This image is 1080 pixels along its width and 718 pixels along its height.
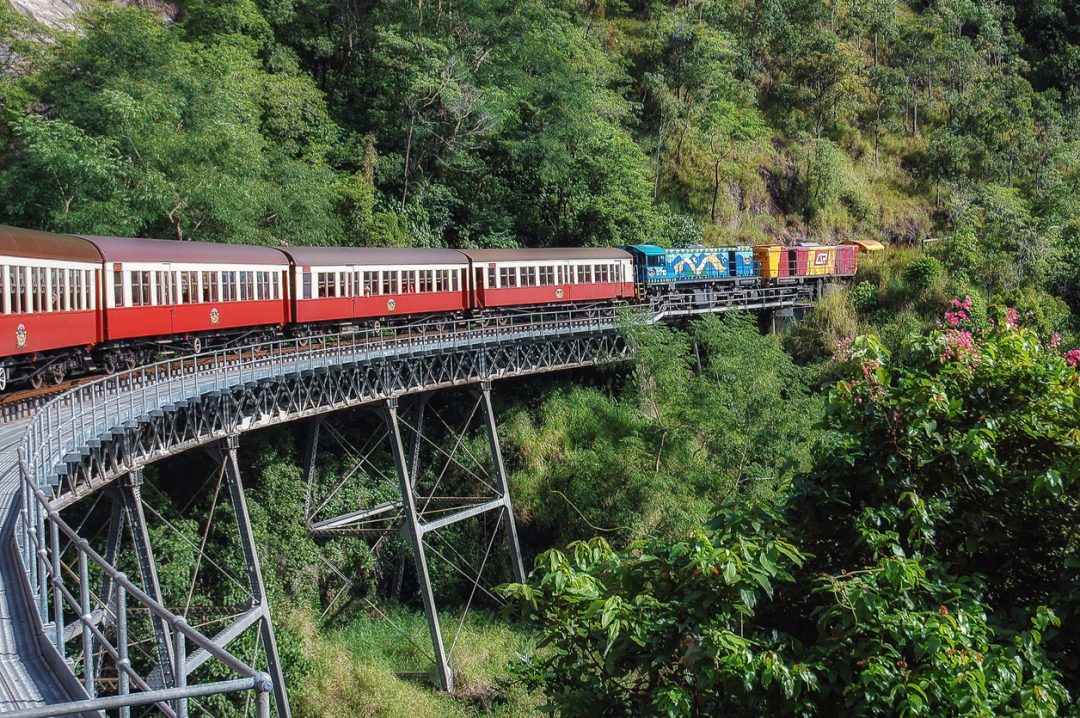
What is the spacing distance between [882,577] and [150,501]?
57.8ft

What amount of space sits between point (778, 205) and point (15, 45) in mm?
33873

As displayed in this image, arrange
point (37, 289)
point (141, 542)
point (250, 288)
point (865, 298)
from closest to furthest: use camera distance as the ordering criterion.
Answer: point (141, 542) → point (37, 289) → point (250, 288) → point (865, 298)

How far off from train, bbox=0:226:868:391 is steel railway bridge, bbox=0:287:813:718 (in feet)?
3.14

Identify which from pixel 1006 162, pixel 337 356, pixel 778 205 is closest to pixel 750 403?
pixel 337 356

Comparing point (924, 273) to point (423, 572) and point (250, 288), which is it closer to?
point (423, 572)

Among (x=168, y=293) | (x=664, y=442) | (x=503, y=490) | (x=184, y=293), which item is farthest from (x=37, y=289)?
(x=664, y=442)

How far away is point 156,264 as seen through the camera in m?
22.1

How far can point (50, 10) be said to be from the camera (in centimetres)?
3959

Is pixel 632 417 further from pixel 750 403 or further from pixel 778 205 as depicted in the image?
pixel 778 205

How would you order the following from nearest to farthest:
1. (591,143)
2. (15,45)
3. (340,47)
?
(15,45)
(591,143)
(340,47)

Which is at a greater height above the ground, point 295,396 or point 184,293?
point 184,293

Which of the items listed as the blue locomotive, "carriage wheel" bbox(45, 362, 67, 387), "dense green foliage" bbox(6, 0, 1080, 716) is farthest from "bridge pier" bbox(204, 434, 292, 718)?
the blue locomotive

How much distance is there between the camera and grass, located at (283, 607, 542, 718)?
21484 mm

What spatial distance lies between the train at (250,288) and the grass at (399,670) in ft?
24.1
